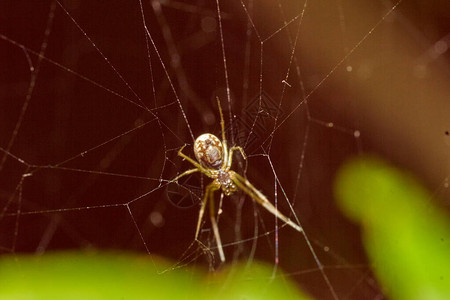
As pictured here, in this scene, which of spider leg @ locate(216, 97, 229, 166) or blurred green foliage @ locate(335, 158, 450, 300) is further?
spider leg @ locate(216, 97, 229, 166)

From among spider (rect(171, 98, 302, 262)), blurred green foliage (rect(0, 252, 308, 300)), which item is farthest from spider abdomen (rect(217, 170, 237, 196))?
blurred green foliage (rect(0, 252, 308, 300))

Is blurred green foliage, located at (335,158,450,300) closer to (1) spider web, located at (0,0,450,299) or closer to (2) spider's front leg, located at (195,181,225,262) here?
(1) spider web, located at (0,0,450,299)

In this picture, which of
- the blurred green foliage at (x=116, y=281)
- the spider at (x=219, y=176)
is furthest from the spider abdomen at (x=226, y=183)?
the blurred green foliage at (x=116, y=281)

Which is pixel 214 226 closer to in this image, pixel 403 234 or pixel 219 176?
pixel 219 176

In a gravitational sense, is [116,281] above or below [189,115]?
below

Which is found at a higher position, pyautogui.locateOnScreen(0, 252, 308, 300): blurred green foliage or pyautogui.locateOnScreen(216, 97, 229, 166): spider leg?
pyautogui.locateOnScreen(216, 97, 229, 166): spider leg

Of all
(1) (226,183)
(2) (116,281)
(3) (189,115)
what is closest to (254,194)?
(1) (226,183)

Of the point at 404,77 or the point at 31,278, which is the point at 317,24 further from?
the point at 31,278
